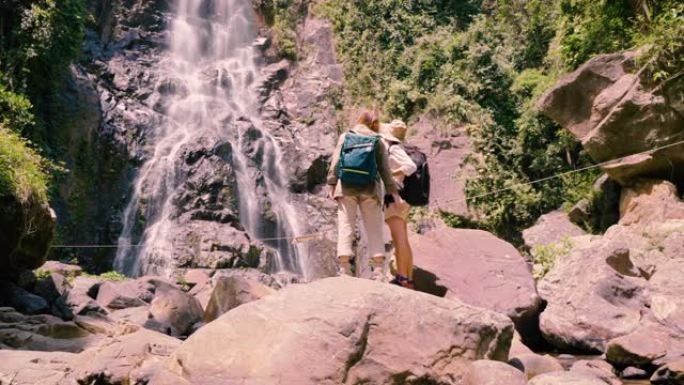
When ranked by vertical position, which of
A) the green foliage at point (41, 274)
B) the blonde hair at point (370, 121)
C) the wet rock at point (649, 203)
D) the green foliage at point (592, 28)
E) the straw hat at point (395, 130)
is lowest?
the green foliage at point (41, 274)

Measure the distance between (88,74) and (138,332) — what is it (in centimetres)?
1366

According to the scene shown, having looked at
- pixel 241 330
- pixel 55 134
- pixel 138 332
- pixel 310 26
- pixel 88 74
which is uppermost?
pixel 310 26

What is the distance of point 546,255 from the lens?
1073 centimetres

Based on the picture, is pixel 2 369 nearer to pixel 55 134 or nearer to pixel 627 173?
pixel 627 173

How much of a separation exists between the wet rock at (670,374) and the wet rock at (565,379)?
110 centimetres

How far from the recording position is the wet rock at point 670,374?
5051mm

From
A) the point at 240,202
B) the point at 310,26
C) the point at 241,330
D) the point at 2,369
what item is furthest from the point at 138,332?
the point at 310,26

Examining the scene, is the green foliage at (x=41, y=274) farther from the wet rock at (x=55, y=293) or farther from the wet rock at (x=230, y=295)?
the wet rock at (x=230, y=295)

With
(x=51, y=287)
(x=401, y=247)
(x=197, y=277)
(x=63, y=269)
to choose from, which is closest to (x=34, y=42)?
(x=63, y=269)

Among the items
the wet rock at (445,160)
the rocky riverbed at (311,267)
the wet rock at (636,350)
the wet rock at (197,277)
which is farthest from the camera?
the wet rock at (445,160)

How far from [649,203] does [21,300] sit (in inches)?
383

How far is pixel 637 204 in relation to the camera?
10.7 m

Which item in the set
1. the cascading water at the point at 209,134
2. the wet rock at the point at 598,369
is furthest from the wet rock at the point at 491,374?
the cascading water at the point at 209,134

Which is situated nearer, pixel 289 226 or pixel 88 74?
pixel 289 226
